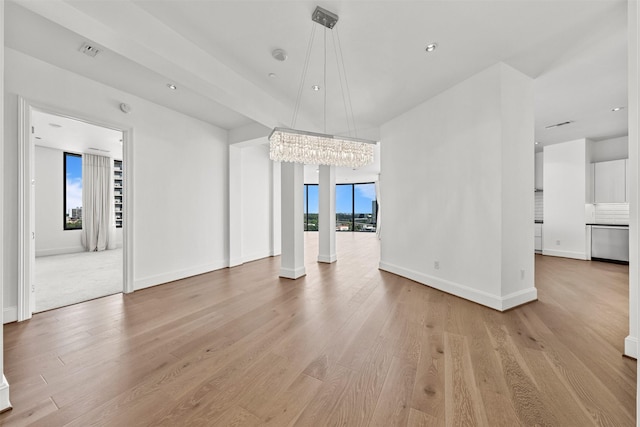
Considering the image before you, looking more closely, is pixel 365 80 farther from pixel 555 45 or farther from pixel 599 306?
pixel 599 306

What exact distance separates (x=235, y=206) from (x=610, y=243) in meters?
8.01

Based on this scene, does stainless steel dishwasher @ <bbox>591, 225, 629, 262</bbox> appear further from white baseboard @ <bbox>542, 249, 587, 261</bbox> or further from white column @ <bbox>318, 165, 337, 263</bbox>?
white column @ <bbox>318, 165, 337, 263</bbox>

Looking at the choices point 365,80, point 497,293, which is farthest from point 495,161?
point 365,80

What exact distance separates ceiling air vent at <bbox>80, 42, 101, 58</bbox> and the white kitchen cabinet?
9239mm

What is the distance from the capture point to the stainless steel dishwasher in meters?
5.34

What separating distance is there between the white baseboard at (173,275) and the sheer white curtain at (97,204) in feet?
16.1

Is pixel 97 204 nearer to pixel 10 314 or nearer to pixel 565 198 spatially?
pixel 10 314

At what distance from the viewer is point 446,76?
3205 millimetres

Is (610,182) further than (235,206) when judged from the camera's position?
Yes

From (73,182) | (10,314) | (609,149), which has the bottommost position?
(10,314)

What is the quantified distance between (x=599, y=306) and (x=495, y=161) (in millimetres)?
2136

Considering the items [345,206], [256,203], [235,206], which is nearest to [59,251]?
[235,206]

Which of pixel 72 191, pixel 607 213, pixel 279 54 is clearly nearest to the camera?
pixel 279 54

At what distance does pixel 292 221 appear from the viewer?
446cm
